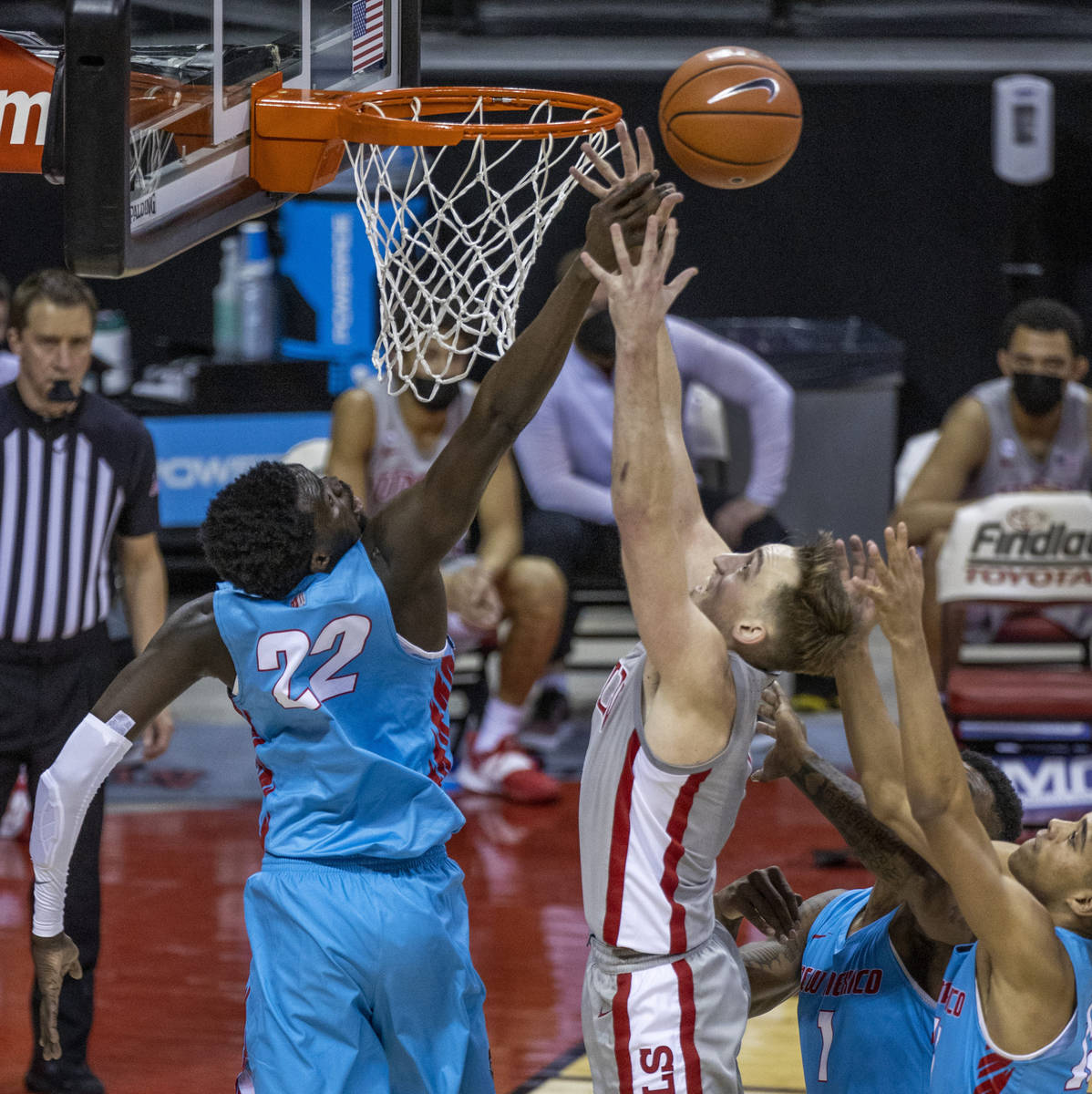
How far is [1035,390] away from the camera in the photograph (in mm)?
6398

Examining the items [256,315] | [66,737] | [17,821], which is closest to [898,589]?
[66,737]

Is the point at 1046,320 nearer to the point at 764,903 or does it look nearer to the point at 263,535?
the point at 764,903

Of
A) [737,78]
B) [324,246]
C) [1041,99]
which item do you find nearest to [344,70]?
[737,78]

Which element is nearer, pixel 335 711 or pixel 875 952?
pixel 335 711

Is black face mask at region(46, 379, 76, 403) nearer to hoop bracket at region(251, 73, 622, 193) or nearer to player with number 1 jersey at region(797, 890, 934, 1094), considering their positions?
hoop bracket at region(251, 73, 622, 193)

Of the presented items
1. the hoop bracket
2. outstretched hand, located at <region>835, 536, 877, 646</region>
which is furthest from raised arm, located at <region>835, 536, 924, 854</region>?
the hoop bracket

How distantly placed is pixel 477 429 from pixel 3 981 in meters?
2.76

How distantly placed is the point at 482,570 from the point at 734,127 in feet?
9.22

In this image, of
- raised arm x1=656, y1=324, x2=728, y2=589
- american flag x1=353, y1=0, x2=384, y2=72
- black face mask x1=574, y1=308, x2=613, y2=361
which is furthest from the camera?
black face mask x1=574, y1=308, x2=613, y2=361

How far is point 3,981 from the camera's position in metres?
4.79

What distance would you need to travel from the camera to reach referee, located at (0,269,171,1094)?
4.06m

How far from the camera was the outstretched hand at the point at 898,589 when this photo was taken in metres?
2.58

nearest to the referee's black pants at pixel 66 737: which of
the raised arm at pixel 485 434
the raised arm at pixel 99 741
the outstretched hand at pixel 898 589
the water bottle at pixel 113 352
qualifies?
the raised arm at pixel 99 741

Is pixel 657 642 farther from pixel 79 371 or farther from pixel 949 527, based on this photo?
pixel 949 527
